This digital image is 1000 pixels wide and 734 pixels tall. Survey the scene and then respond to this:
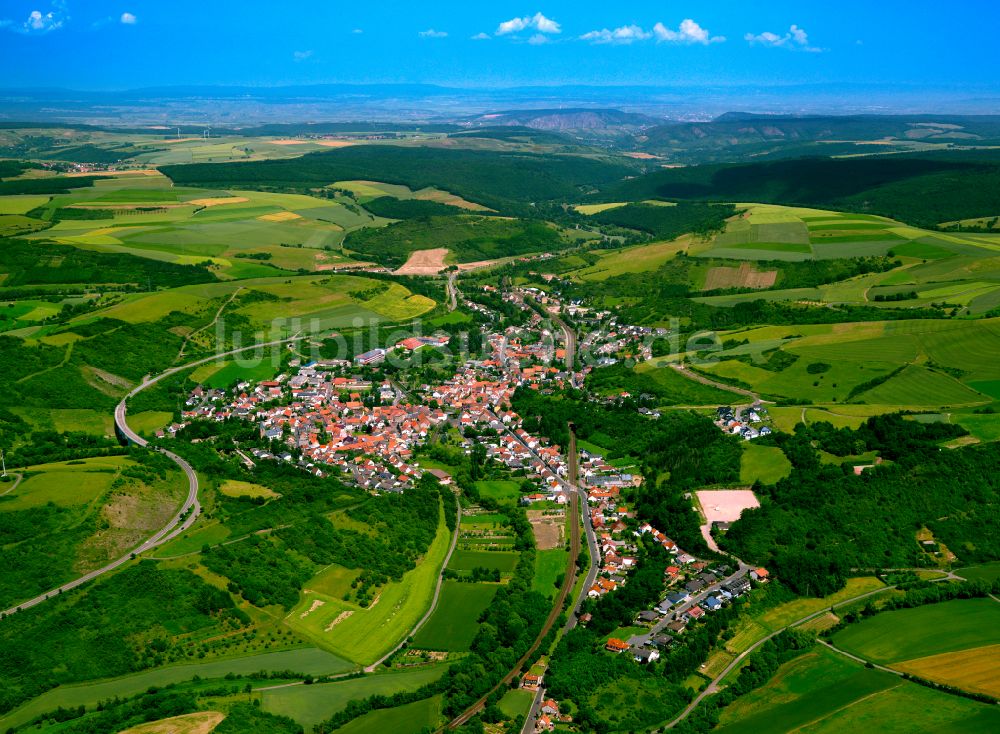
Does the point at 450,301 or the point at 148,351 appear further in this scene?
the point at 450,301

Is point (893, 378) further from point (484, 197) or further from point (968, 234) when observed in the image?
point (484, 197)

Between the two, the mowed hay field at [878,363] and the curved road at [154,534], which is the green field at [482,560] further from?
the mowed hay field at [878,363]

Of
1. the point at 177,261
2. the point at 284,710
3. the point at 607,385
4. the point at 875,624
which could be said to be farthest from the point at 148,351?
the point at 875,624

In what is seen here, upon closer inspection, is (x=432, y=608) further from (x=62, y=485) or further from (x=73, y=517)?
(x=62, y=485)

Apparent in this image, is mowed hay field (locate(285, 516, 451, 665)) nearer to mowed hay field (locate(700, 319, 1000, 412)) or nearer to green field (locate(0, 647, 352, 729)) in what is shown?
green field (locate(0, 647, 352, 729))

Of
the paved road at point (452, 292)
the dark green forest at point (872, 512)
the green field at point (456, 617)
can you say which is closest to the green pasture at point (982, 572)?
the dark green forest at point (872, 512)

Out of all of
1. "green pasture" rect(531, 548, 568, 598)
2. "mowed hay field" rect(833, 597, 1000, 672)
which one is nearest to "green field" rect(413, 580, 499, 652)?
"green pasture" rect(531, 548, 568, 598)

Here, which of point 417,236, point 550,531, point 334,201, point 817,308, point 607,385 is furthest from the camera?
point 334,201
